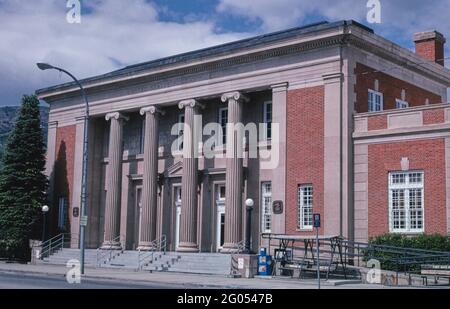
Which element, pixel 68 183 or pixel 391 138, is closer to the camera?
pixel 391 138

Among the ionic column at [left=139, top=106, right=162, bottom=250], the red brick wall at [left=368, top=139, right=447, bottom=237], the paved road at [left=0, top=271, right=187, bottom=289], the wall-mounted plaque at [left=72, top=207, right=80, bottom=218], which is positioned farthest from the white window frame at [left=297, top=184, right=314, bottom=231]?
the wall-mounted plaque at [left=72, top=207, right=80, bottom=218]

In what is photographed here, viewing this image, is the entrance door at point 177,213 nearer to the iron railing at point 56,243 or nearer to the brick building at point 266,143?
the brick building at point 266,143

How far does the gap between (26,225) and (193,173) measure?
A: 42.2 ft

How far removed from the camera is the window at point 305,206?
35.0 m

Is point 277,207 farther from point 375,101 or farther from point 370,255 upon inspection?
point 375,101

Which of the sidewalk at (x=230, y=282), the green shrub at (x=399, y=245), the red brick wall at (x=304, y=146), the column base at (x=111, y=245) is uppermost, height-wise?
the red brick wall at (x=304, y=146)

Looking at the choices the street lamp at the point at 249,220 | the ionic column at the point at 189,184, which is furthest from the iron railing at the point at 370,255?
the ionic column at the point at 189,184

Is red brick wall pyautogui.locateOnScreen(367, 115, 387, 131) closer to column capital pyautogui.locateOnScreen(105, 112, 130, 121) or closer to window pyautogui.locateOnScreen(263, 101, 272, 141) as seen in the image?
window pyautogui.locateOnScreen(263, 101, 272, 141)

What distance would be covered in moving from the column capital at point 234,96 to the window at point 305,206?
5958 millimetres

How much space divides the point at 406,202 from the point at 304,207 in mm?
5060

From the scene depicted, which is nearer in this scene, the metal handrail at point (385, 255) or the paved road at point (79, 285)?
the paved road at point (79, 285)

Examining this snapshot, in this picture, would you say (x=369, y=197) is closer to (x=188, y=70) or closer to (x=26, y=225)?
(x=188, y=70)

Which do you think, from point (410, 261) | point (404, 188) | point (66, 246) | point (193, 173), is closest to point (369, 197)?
point (404, 188)
